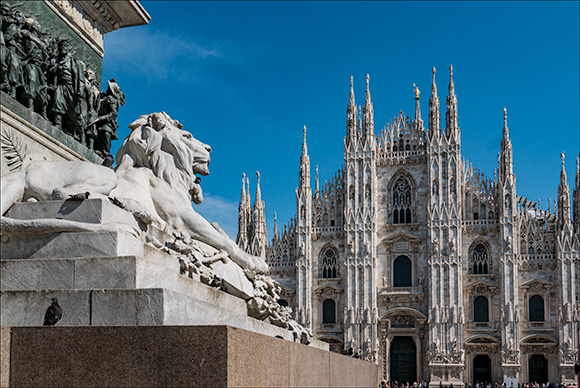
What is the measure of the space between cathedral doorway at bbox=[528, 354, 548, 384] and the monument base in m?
38.5

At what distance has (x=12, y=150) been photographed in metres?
6.14

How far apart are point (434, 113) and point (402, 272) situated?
9043 mm

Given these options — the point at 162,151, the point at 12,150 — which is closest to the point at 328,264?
the point at 162,151

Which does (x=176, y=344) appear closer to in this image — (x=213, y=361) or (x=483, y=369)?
(x=213, y=361)

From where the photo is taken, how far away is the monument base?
385 cm

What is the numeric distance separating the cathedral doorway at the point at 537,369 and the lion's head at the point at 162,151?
121 ft

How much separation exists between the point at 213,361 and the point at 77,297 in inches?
39.5

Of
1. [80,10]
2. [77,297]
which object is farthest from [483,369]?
[77,297]

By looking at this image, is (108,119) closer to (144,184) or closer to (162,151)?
(162,151)

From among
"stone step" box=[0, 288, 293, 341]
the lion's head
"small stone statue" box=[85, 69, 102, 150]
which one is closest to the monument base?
"stone step" box=[0, 288, 293, 341]

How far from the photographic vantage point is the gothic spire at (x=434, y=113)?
42.6 metres

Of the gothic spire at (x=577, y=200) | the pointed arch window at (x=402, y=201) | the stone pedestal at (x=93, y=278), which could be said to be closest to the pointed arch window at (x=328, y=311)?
the pointed arch window at (x=402, y=201)

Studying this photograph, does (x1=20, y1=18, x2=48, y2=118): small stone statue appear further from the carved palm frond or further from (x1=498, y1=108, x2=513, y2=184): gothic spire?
(x1=498, y1=108, x2=513, y2=184): gothic spire

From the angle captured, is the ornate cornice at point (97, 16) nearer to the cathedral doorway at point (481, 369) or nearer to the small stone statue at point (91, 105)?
the small stone statue at point (91, 105)
